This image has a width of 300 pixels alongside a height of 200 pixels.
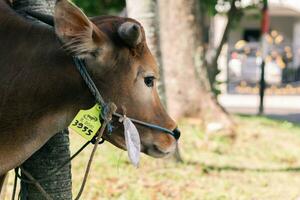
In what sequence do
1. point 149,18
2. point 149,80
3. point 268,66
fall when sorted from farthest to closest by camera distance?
point 268,66 < point 149,18 < point 149,80

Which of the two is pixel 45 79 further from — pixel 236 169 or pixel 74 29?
pixel 236 169

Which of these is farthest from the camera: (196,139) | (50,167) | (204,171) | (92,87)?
(196,139)

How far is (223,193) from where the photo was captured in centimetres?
716

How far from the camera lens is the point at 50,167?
4324 mm

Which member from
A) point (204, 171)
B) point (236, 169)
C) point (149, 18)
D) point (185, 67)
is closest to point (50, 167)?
point (149, 18)

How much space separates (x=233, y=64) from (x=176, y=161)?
1826cm

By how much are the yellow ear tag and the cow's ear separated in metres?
0.32

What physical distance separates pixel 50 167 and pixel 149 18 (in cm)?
383

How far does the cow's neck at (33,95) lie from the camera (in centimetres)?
342

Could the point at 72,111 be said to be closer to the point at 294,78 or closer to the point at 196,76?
the point at 196,76

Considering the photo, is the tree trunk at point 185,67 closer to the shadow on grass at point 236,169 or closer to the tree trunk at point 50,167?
the shadow on grass at point 236,169

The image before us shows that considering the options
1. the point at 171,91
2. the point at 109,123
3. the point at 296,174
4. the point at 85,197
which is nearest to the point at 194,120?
the point at 171,91

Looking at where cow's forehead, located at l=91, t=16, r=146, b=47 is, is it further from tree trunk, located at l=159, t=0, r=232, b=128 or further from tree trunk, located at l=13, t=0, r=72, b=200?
tree trunk, located at l=159, t=0, r=232, b=128

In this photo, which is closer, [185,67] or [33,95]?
[33,95]
